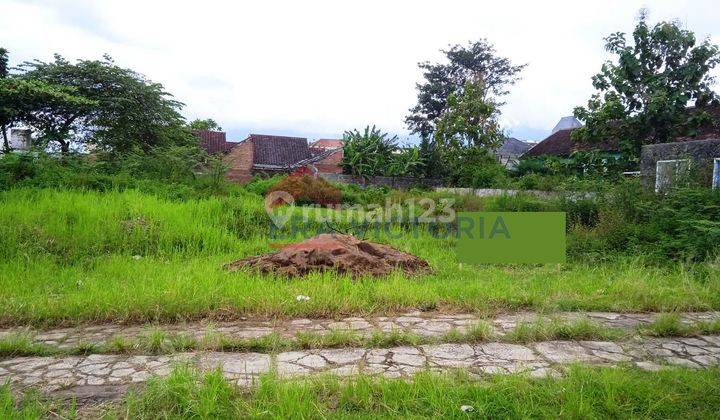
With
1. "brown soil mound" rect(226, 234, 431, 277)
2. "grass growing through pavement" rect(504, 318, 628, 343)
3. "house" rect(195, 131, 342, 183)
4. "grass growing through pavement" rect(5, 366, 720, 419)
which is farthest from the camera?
"house" rect(195, 131, 342, 183)

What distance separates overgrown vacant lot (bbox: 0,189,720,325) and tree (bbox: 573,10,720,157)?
374 inches

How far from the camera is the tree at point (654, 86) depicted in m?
12.8

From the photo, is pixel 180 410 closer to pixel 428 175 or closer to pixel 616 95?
pixel 616 95

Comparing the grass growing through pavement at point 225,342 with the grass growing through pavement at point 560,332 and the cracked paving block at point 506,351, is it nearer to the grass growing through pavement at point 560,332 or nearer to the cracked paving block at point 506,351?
the cracked paving block at point 506,351

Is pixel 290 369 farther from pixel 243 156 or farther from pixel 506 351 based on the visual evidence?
pixel 243 156

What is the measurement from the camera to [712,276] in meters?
4.86

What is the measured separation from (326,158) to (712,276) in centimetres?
2628

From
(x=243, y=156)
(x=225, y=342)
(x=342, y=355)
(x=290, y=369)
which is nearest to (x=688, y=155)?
(x=342, y=355)

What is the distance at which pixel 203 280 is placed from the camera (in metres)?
4.52

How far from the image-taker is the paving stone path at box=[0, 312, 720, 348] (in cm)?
341

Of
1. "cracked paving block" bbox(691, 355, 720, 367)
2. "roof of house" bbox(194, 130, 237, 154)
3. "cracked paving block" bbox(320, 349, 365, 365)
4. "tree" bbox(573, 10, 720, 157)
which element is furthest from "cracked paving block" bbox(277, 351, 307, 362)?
"roof of house" bbox(194, 130, 237, 154)

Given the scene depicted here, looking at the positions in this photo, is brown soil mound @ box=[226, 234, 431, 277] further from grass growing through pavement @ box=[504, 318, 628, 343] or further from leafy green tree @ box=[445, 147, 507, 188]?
leafy green tree @ box=[445, 147, 507, 188]

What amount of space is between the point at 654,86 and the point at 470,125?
8.19m

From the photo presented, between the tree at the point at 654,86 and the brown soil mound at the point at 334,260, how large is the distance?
11.4 meters
